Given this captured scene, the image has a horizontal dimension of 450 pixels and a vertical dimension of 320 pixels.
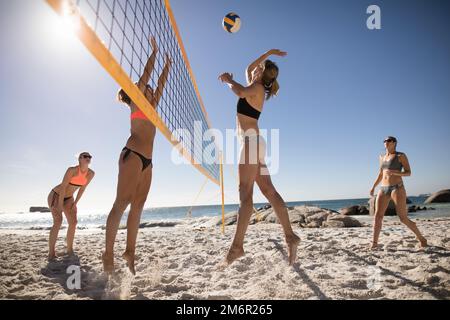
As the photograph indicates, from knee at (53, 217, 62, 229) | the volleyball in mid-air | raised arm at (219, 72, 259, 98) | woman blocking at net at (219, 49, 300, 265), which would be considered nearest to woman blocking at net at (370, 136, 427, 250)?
woman blocking at net at (219, 49, 300, 265)

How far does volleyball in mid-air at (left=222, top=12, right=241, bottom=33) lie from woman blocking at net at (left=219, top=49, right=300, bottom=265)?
5.14ft

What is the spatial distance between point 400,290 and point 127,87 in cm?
264

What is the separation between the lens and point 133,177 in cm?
225

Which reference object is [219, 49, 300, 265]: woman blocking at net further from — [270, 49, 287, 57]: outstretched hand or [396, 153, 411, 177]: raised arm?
[396, 153, 411, 177]: raised arm

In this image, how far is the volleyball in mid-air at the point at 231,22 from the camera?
3.74 metres

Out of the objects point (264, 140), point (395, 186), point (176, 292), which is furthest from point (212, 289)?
point (395, 186)

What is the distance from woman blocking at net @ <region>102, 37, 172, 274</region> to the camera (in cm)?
208

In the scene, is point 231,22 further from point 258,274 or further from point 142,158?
point 258,274

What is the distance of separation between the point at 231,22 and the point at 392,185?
3.38 m

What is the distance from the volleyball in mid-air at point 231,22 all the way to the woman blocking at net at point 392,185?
112 inches

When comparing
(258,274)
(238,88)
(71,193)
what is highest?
(238,88)

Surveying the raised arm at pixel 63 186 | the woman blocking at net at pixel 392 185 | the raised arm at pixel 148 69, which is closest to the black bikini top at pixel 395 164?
the woman blocking at net at pixel 392 185

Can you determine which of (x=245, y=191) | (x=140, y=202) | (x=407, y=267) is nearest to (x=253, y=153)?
(x=245, y=191)

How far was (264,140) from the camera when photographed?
2361 millimetres
